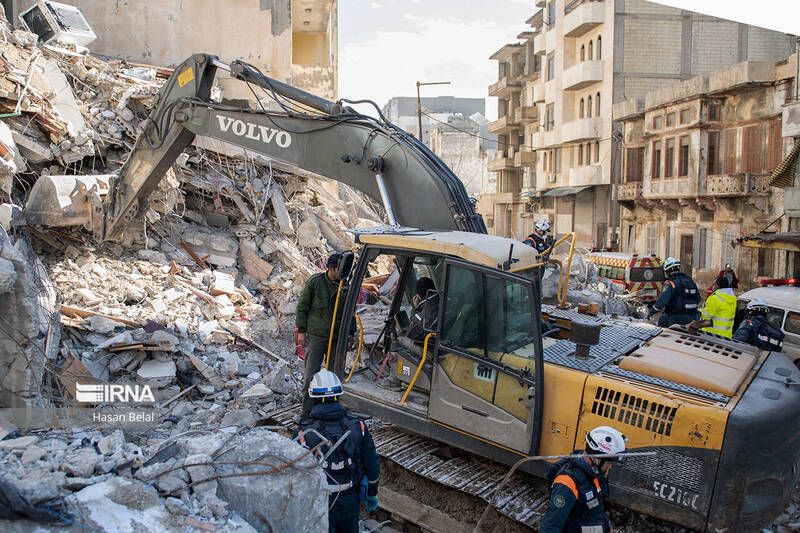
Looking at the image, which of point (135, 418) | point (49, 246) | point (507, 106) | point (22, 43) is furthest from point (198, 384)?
point (507, 106)

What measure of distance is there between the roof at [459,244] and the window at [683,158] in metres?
22.1

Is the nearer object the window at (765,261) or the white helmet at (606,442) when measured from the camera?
the white helmet at (606,442)

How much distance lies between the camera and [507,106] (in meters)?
47.4

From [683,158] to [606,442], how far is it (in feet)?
78.5

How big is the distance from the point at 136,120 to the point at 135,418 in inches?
281

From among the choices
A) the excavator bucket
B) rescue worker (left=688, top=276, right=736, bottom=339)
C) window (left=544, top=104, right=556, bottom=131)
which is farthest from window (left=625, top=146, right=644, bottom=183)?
the excavator bucket

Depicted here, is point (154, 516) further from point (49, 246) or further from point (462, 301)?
point (49, 246)

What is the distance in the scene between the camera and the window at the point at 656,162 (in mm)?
26344

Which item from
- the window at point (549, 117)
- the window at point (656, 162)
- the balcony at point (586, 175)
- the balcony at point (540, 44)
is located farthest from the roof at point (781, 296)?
the balcony at point (540, 44)

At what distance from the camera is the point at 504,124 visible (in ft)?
148

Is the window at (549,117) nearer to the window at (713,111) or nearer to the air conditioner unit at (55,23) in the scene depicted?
the window at (713,111)

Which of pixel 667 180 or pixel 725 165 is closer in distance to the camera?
A: pixel 725 165

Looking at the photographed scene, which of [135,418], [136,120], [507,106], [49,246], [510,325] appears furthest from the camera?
[507,106]

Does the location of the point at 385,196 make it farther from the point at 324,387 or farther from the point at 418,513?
the point at 418,513
